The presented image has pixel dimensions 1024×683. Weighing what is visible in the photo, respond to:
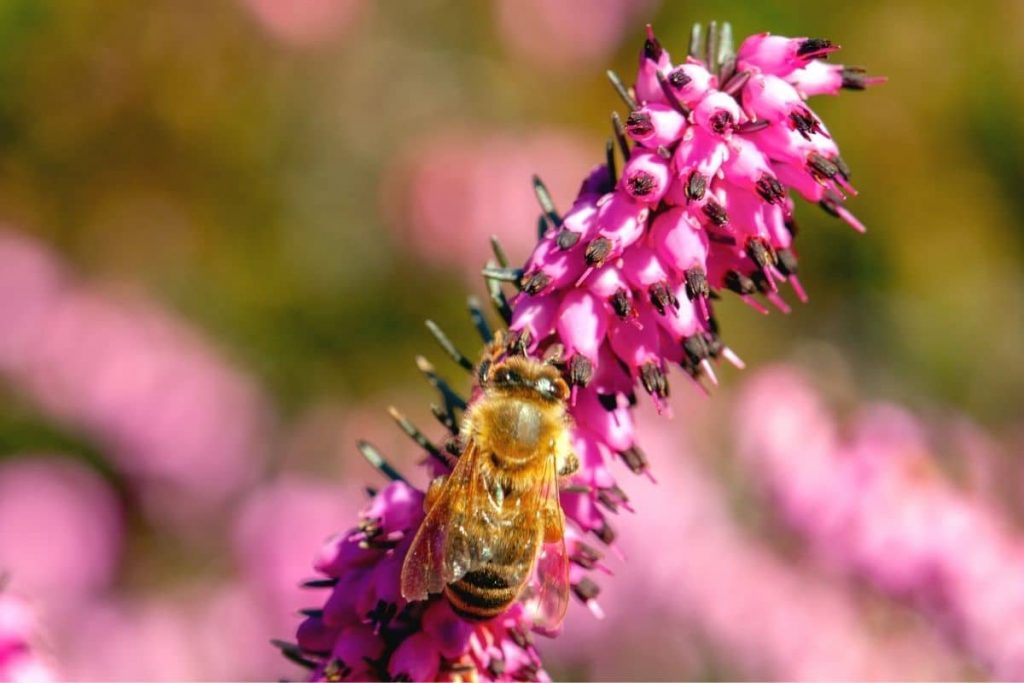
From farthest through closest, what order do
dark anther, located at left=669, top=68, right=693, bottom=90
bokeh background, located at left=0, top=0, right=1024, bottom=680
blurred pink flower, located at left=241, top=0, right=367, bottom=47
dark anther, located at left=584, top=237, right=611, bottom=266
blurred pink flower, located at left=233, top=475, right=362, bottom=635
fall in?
blurred pink flower, located at left=241, top=0, right=367, bottom=47, blurred pink flower, located at left=233, top=475, right=362, bottom=635, bokeh background, located at left=0, top=0, right=1024, bottom=680, dark anther, located at left=669, top=68, right=693, bottom=90, dark anther, located at left=584, top=237, right=611, bottom=266

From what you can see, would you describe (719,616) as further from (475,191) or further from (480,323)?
(475,191)

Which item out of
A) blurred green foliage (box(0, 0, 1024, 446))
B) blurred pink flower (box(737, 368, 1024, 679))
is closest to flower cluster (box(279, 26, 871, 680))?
blurred pink flower (box(737, 368, 1024, 679))

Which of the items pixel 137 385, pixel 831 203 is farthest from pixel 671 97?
pixel 137 385

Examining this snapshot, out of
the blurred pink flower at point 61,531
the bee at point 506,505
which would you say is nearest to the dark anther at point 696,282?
the bee at point 506,505

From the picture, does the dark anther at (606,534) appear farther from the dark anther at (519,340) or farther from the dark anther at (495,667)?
the dark anther at (519,340)

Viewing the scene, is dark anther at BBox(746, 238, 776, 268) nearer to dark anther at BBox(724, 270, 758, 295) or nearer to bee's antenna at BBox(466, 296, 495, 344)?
dark anther at BBox(724, 270, 758, 295)

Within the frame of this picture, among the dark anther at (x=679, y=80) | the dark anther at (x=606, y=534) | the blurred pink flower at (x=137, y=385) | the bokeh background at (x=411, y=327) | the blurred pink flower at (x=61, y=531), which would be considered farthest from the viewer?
the blurred pink flower at (x=137, y=385)

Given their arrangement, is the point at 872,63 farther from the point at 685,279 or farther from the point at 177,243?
the point at 685,279
